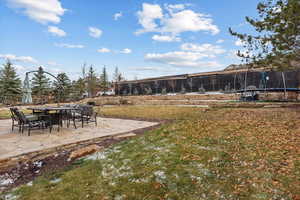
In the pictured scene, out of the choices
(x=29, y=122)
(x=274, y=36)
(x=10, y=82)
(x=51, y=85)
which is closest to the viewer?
(x=29, y=122)

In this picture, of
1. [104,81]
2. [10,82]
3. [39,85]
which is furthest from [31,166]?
[104,81]

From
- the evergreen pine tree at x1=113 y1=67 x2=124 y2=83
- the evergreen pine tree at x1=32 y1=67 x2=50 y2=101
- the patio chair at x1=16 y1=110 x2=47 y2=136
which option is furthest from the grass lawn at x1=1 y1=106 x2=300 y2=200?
the evergreen pine tree at x1=113 y1=67 x2=124 y2=83

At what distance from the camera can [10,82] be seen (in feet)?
80.0

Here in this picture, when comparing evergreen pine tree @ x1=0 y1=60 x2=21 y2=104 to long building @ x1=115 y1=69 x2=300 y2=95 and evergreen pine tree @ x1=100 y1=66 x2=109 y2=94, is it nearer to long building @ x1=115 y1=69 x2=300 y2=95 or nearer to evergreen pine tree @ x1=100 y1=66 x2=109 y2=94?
evergreen pine tree @ x1=100 y1=66 x2=109 y2=94

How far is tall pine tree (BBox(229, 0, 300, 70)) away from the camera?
4859mm

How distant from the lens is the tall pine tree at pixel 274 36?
4.86 metres

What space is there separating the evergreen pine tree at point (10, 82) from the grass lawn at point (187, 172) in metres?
25.6

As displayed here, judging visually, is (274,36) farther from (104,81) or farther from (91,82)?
(104,81)

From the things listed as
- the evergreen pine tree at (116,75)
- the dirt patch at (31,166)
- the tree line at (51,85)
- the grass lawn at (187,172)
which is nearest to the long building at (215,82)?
the tree line at (51,85)

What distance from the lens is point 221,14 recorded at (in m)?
12.1

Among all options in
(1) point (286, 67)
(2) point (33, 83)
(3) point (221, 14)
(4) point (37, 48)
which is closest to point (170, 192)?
(1) point (286, 67)

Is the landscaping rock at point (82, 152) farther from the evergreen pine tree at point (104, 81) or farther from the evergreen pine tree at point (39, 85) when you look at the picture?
the evergreen pine tree at point (104, 81)

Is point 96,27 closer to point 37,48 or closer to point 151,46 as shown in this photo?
point 37,48

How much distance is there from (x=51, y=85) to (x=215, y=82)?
2385 centimetres
